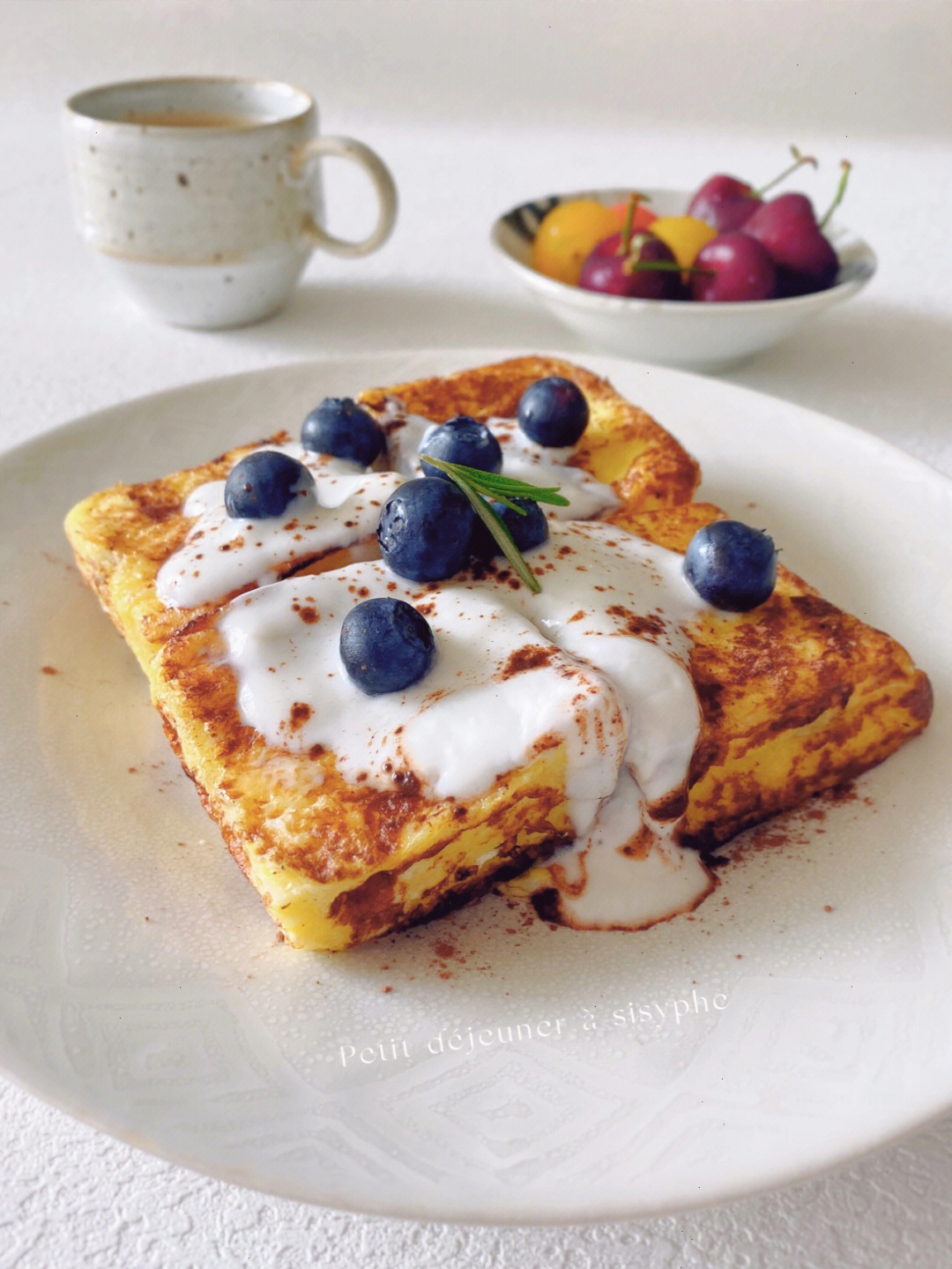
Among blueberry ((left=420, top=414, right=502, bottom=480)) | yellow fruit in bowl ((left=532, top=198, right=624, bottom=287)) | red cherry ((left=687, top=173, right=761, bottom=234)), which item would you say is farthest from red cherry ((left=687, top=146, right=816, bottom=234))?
blueberry ((left=420, top=414, right=502, bottom=480))

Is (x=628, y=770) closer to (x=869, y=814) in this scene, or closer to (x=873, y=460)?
(x=869, y=814)

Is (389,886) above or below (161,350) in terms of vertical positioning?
above

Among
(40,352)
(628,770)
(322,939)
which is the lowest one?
(40,352)

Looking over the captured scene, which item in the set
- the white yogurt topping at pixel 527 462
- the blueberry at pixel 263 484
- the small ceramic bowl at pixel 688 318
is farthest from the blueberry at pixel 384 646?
the small ceramic bowl at pixel 688 318

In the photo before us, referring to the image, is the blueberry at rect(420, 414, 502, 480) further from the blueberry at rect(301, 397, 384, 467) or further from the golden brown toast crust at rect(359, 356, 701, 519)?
the golden brown toast crust at rect(359, 356, 701, 519)

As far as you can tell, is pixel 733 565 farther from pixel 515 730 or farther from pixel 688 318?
pixel 688 318

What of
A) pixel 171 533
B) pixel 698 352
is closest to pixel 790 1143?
pixel 171 533
